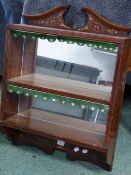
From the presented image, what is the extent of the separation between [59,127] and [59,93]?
0.54 ft

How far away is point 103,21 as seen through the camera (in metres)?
0.97

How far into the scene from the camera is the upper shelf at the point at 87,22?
3.16 feet

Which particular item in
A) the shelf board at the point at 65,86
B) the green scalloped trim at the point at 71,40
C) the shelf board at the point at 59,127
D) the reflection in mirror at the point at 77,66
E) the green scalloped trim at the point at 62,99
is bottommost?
the shelf board at the point at 59,127

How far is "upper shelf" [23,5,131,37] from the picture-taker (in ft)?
3.16

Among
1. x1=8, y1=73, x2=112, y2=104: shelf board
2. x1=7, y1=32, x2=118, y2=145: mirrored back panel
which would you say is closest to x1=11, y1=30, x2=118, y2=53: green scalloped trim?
x1=7, y1=32, x2=118, y2=145: mirrored back panel

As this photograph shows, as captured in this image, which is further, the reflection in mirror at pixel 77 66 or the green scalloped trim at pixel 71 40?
the reflection in mirror at pixel 77 66

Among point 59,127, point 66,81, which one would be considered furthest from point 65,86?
point 59,127

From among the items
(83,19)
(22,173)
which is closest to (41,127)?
(22,173)

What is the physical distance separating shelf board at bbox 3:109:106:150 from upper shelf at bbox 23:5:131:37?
36 centimetres

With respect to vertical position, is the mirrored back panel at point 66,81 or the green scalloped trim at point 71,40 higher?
the green scalloped trim at point 71,40

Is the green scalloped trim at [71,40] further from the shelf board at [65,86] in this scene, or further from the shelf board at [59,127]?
the shelf board at [59,127]

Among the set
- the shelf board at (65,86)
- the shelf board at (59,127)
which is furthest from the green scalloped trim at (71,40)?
the shelf board at (59,127)

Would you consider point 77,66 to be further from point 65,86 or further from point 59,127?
point 59,127

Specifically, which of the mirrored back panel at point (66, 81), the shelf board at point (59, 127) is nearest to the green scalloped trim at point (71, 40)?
the mirrored back panel at point (66, 81)
